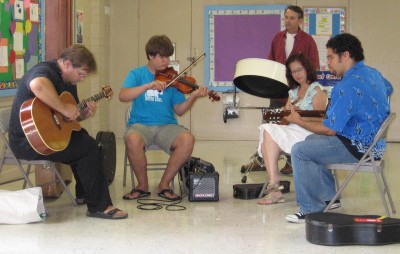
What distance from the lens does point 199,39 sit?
25.9 feet

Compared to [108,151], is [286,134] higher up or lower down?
higher up

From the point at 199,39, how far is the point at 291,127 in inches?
153

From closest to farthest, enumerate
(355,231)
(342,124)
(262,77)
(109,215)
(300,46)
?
(355,231) → (342,124) → (109,215) → (262,77) → (300,46)

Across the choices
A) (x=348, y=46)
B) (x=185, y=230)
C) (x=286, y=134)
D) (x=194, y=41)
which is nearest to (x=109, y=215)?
(x=185, y=230)

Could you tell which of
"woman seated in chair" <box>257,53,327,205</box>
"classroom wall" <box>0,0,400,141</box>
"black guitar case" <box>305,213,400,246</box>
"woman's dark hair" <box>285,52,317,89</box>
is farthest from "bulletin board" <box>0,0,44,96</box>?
"black guitar case" <box>305,213,400,246</box>

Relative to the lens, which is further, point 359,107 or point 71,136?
point 71,136

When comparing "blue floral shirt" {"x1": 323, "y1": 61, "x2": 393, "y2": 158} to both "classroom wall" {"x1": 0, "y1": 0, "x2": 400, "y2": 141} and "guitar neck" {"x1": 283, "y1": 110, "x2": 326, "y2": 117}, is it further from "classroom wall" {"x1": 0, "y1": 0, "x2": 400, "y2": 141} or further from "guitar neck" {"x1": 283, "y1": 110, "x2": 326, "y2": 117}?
"classroom wall" {"x1": 0, "y1": 0, "x2": 400, "y2": 141}

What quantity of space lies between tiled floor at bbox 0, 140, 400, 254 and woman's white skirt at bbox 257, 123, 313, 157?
405 mm

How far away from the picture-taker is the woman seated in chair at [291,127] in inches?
164

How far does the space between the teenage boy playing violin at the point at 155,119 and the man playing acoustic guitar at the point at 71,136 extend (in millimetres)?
570

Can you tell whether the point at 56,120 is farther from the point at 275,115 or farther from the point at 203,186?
the point at 275,115

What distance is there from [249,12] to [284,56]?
236cm

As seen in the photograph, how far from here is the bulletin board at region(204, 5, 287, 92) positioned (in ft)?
25.5

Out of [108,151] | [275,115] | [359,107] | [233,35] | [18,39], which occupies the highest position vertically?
[233,35]
